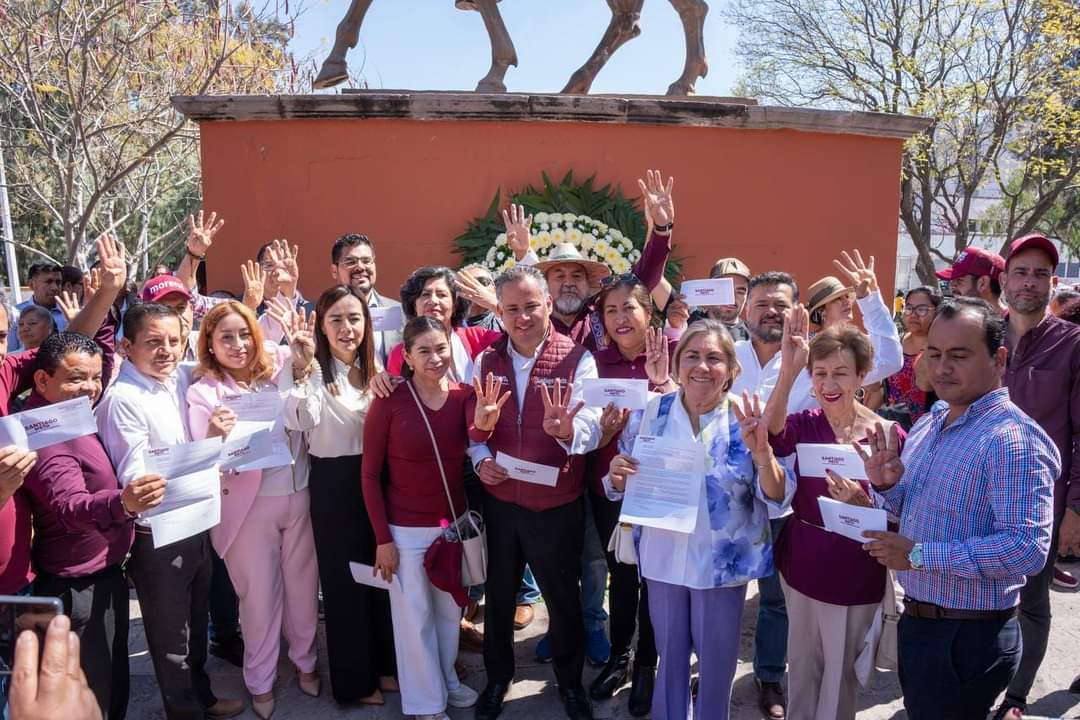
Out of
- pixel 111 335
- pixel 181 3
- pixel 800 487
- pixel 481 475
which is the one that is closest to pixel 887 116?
pixel 800 487

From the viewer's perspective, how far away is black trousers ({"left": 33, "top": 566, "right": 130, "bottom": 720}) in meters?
2.97

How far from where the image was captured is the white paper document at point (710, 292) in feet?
13.5

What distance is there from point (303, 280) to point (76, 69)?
18.5 ft

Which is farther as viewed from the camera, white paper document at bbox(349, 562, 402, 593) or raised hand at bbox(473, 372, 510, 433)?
white paper document at bbox(349, 562, 402, 593)

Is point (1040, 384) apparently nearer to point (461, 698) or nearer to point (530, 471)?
point (530, 471)

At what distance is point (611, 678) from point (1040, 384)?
2534 millimetres

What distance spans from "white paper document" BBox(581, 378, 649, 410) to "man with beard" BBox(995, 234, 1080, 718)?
1.94 metres

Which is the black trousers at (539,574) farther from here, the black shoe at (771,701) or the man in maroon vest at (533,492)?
the black shoe at (771,701)

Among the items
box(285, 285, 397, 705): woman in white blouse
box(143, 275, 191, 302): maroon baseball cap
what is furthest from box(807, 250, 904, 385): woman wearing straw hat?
box(143, 275, 191, 302): maroon baseball cap

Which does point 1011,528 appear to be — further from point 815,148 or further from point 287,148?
point 287,148

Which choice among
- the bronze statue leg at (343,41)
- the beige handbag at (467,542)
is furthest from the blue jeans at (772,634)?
the bronze statue leg at (343,41)

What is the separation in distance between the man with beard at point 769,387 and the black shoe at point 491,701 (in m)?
1.28

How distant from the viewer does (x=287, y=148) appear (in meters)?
6.46

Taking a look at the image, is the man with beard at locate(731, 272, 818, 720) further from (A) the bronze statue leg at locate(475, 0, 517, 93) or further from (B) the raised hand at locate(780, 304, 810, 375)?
(A) the bronze statue leg at locate(475, 0, 517, 93)
